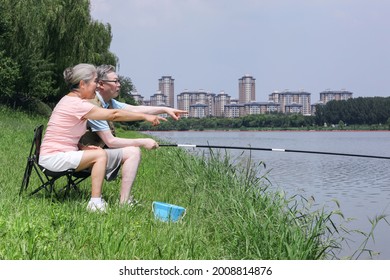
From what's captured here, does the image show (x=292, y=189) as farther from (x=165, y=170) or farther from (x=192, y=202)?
(x=192, y=202)

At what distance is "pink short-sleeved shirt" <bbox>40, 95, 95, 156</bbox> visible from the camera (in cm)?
447

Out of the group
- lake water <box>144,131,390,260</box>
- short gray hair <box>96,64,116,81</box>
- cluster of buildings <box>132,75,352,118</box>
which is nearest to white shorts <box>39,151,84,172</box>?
short gray hair <box>96,64,116,81</box>

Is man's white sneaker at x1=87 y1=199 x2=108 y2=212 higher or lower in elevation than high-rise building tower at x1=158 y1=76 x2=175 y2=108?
lower

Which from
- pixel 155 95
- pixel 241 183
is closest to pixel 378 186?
pixel 241 183

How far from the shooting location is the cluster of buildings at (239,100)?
102 metres

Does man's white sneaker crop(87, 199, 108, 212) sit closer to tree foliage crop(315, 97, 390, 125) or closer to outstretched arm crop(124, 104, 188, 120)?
outstretched arm crop(124, 104, 188, 120)

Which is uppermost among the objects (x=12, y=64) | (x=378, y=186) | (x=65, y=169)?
(x=12, y=64)

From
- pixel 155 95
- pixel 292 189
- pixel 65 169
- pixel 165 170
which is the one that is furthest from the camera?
pixel 155 95

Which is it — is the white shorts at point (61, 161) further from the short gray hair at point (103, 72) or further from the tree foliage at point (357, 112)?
the tree foliage at point (357, 112)

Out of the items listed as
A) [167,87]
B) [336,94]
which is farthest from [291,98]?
[167,87]

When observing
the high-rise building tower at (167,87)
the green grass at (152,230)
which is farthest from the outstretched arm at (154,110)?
the high-rise building tower at (167,87)

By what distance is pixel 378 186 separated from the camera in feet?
37.8

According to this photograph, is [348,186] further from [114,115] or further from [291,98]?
[291,98]
